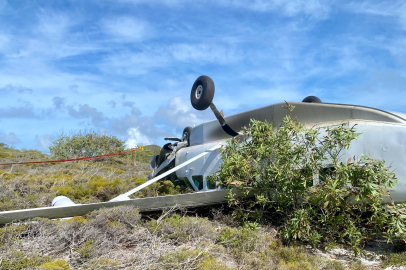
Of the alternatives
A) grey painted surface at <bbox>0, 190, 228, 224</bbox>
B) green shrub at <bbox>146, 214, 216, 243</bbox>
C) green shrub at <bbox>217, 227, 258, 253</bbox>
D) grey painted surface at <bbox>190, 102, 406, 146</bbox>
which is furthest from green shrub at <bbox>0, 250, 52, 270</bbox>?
grey painted surface at <bbox>190, 102, 406, 146</bbox>

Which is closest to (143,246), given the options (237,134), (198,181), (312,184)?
(312,184)

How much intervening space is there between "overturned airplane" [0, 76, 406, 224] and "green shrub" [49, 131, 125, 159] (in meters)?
17.0

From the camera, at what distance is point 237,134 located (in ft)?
27.2

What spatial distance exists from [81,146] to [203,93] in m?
19.0

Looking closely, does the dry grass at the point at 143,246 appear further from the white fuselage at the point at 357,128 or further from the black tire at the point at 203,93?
the black tire at the point at 203,93

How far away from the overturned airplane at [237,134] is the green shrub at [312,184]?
33 centimetres

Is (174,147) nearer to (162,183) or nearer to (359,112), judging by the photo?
(162,183)

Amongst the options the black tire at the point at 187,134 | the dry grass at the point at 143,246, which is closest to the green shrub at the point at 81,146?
the black tire at the point at 187,134

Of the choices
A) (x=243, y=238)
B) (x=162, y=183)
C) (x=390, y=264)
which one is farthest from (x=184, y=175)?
(x=390, y=264)

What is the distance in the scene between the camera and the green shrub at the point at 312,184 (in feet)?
17.1

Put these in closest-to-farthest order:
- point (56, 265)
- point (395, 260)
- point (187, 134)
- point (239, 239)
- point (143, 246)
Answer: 1. point (56, 265)
2. point (395, 260)
3. point (143, 246)
4. point (239, 239)
5. point (187, 134)

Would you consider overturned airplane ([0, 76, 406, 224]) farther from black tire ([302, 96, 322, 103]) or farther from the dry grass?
the dry grass

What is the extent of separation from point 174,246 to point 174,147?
630 centimetres

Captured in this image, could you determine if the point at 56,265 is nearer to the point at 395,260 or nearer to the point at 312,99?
the point at 395,260
